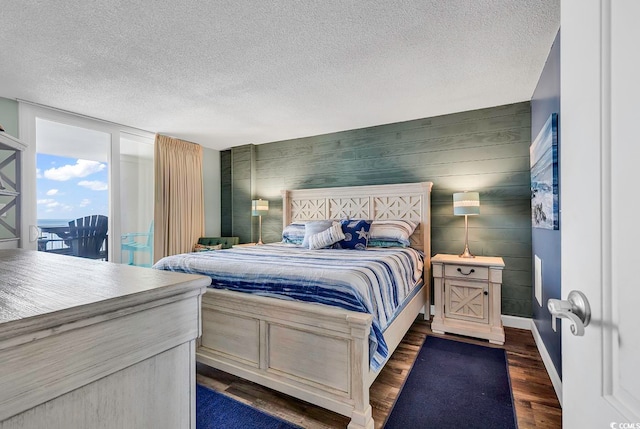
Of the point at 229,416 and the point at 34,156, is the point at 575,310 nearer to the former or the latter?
the point at 229,416

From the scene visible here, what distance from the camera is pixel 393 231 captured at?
3.31 m

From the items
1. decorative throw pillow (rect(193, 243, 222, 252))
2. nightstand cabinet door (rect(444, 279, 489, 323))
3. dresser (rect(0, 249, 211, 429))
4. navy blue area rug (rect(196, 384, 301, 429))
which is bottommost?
navy blue area rug (rect(196, 384, 301, 429))

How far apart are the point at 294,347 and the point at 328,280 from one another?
0.48 meters

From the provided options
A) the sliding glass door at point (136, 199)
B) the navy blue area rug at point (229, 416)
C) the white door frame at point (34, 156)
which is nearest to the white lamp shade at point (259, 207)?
the sliding glass door at point (136, 199)

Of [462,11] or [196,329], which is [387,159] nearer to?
[462,11]

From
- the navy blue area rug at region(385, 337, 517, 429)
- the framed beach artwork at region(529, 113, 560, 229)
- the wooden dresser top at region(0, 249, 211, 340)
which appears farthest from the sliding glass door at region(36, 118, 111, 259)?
the framed beach artwork at region(529, 113, 560, 229)

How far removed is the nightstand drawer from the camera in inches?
111

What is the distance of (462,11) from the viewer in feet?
5.86

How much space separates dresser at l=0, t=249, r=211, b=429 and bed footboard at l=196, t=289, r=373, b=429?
110cm

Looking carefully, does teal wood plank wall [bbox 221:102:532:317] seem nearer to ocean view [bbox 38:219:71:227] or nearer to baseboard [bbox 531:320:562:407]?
baseboard [bbox 531:320:562:407]

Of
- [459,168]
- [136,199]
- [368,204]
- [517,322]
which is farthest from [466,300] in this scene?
[136,199]

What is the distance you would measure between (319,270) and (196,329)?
129 centimetres

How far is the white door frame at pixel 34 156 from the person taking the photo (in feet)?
9.89

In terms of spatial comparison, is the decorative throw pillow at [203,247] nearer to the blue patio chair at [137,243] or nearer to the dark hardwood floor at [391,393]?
the blue patio chair at [137,243]
